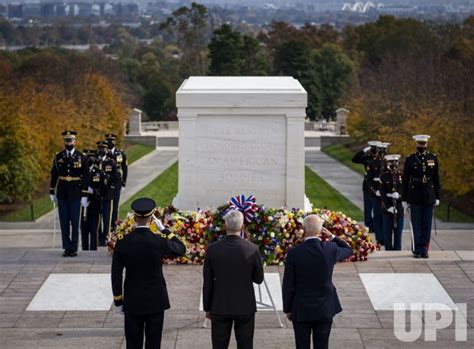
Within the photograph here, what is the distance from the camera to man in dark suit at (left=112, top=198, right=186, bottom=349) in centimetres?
875

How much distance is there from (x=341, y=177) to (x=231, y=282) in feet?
76.3

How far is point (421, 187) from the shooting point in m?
13.6

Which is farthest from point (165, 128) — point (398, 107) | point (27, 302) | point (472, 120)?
point (27, 302)

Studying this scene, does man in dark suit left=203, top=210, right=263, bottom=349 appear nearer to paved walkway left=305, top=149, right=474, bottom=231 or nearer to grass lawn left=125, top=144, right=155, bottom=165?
paved walkway left=305, top=149, right=474, bottom=231

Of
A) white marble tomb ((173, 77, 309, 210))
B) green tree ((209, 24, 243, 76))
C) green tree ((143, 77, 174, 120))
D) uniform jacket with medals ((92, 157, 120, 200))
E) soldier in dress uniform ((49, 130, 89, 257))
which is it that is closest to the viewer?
white marble tomb ((173, 77, 309, 210))

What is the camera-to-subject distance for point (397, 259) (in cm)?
1301

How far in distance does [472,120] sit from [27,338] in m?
18.0

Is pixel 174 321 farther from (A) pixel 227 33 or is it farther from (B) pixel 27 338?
(A) pixel 227 33

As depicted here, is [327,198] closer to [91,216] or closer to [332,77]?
[91,216]

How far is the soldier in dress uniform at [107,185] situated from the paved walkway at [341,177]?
6619mm

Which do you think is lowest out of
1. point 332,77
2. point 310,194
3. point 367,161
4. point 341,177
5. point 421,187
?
point 332,77

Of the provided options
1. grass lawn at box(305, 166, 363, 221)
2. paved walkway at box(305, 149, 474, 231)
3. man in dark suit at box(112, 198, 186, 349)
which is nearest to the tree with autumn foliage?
grass lawn at box(305, 166, 363, 221)

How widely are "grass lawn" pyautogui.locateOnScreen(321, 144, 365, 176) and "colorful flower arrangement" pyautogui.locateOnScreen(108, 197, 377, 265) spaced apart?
1962cm

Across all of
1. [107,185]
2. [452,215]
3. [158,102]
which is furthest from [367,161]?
[158,102]
